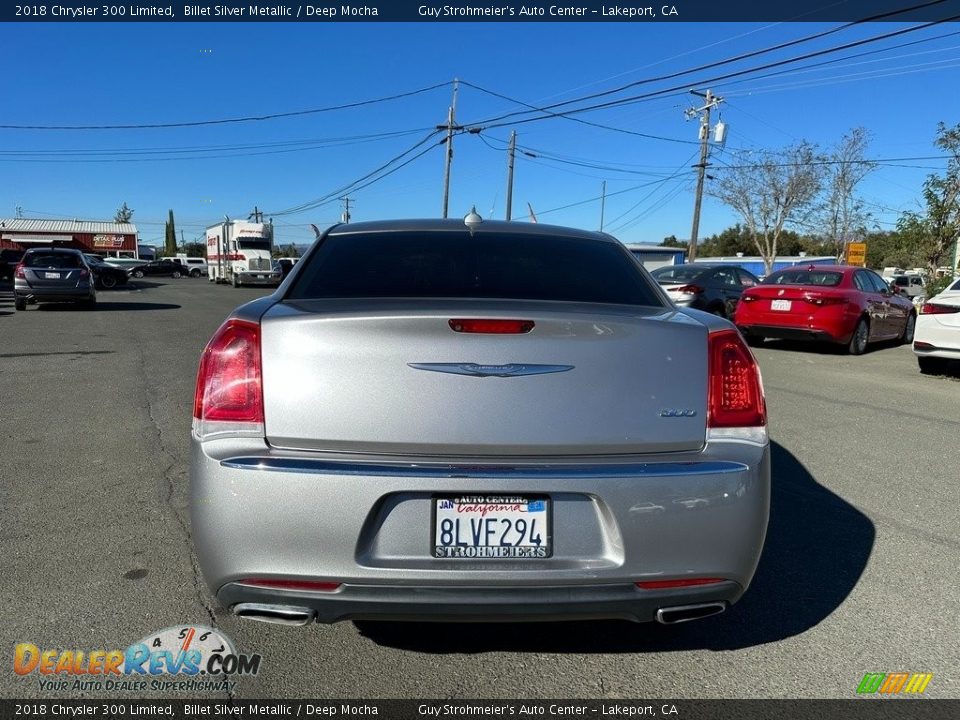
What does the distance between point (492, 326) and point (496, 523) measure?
62 cm

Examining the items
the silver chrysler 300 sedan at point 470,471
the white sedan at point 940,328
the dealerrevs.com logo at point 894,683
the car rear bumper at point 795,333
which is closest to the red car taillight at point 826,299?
the car rear bumper at point 795,333

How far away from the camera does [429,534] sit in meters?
2.10

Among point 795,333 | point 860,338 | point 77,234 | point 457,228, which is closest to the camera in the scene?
point 457,228

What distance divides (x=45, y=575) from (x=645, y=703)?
2609mm

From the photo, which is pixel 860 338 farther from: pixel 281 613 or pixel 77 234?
pixel 77 234

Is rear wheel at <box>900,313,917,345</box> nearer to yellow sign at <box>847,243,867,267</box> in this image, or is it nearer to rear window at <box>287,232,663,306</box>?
rear window at <box>287,232,663,306</box>

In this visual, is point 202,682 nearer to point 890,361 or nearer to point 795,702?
point 795,702

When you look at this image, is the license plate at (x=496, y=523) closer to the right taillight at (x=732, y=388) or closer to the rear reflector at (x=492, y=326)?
the rear reflector at (x=492, y=326)

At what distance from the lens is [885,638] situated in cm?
268

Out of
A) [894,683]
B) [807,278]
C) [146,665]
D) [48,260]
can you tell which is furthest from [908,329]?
[48,260]

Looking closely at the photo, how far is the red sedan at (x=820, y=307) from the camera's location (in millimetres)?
11016

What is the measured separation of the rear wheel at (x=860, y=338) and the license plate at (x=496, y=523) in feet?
35.9

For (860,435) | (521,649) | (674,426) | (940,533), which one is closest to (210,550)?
(521,649)

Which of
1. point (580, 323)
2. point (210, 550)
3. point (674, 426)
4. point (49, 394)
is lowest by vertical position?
point (49, 394)
